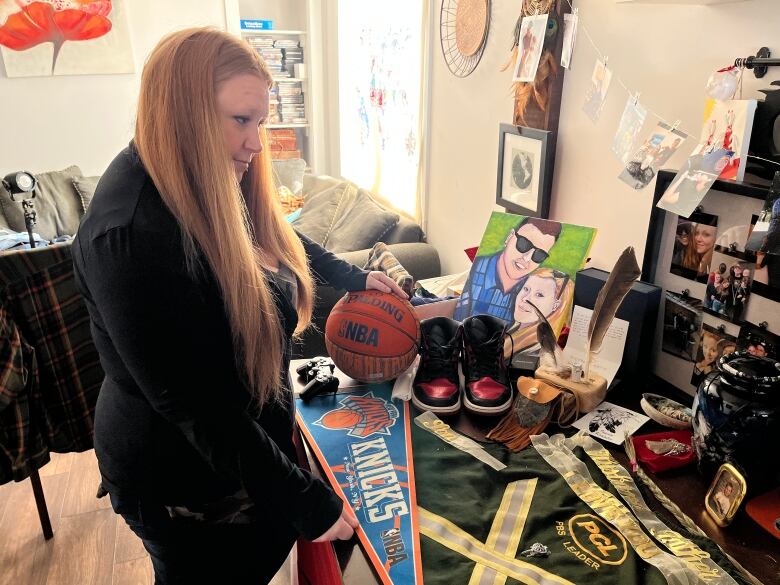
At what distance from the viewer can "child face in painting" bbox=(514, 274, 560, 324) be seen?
1.41 metres

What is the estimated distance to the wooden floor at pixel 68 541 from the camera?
1897mm

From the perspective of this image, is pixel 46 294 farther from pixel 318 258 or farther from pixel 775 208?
pixel 775 208

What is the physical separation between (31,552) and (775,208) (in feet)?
7.76

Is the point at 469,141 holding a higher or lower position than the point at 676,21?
lower

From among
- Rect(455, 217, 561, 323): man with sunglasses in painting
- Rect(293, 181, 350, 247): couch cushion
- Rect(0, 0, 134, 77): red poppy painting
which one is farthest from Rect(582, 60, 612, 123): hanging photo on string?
Rect(0, 0, 134, 77): red poppy painting

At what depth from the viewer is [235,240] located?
904mm

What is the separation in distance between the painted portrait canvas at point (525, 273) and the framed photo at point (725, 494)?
0.49m

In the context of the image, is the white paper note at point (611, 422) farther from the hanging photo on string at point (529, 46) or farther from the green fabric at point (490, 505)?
the hanging photo on string at point (529, 46)

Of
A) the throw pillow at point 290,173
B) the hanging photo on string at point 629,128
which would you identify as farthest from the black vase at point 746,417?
the throw pillow at point 290,173

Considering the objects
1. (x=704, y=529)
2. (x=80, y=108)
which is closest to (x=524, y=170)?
(x=704, y=529)

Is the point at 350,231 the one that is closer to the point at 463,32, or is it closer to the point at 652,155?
the point at 463,32

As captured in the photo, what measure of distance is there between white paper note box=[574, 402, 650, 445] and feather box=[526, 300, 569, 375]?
115 mm

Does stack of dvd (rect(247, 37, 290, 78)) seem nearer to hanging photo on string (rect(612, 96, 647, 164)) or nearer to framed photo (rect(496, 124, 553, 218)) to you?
framed photo (rect(496, 124, 553, 218))

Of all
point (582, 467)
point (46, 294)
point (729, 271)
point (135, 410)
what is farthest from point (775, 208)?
point (46, 294)
